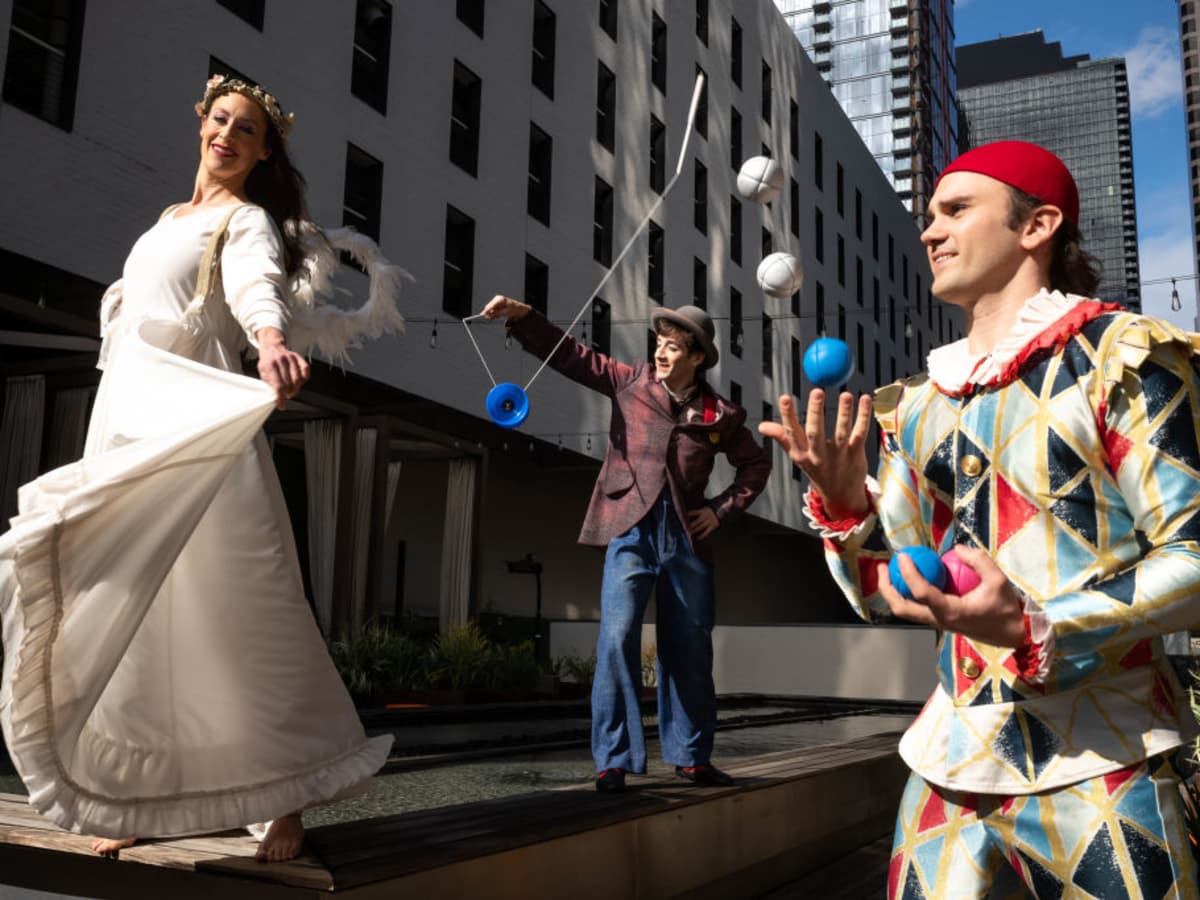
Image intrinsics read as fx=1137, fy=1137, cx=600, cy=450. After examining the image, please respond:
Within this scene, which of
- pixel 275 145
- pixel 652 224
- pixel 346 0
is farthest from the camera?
pixel 652 224

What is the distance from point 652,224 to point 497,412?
20129mm

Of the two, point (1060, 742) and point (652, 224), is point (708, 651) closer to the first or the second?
point (1060, 742)

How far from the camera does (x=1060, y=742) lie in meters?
Answer: 1.66

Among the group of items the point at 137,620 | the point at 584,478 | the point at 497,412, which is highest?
the point at 584,478

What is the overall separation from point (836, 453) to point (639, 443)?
9.26 ft

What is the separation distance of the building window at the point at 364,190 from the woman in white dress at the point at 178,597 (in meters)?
13.6

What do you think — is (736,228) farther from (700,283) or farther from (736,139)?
(700,283)

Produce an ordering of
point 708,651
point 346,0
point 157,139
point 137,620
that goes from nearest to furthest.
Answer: point 137,620 < point 708,651 < point 157,139 < point 346,0

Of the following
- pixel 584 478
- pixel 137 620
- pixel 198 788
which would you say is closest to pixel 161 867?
pixel 198 788

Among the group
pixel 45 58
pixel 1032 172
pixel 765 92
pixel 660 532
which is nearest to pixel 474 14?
pixel 45 58

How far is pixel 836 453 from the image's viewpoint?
1.92m

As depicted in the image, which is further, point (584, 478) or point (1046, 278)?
point (584, 478)

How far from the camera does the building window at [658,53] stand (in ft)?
83.4

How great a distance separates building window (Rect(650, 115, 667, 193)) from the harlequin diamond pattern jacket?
23.8 m
